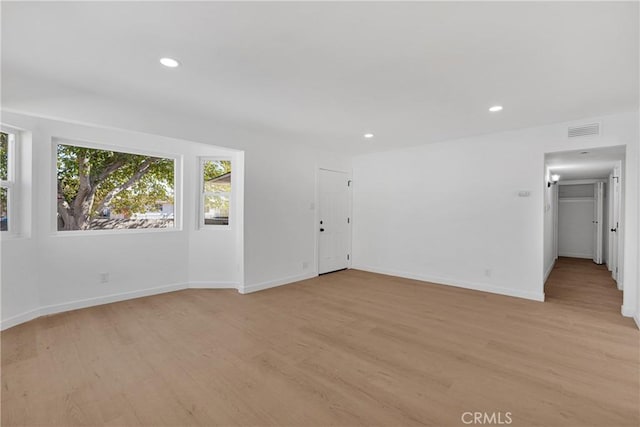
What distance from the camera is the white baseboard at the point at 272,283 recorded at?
14.2ft

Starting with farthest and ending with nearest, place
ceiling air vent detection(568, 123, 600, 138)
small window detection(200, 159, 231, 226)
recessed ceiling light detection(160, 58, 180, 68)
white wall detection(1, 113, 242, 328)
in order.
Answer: small window detection(200, 159, 231, 226), ceiling air vent detection(568, 123, 600, 138), white wall detection(1, 113, 242, 328), recessed ceiling light detection(160, 58, 180, 68)

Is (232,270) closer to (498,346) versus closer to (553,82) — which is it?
(498,346)

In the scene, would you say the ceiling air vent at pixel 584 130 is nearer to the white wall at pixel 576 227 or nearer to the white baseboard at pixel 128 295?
the white baseboard at pixel 128 295

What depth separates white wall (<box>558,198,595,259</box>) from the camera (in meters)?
7.70

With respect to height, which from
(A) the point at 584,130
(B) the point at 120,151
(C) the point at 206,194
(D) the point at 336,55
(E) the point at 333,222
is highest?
(D) the point at 336,55

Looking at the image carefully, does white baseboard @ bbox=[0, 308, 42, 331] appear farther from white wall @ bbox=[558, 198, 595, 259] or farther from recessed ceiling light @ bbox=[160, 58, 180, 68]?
white wall @ bbox=[558, 198, 595, 259]

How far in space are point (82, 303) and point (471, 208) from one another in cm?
566

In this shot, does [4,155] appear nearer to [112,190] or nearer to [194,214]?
[112,190]

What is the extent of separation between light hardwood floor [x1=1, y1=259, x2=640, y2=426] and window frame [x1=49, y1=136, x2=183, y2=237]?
98 centimetres

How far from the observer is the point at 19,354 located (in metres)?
2.46

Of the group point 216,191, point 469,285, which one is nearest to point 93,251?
point 216,191

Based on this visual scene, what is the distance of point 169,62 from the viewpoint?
232 cm

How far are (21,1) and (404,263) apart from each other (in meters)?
5.43

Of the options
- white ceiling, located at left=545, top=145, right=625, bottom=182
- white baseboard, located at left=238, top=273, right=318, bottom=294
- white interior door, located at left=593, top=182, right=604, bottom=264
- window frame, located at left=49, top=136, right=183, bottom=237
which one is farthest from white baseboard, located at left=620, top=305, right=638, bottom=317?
window frame, located at left=49, top=136, right=183, bottom=237
